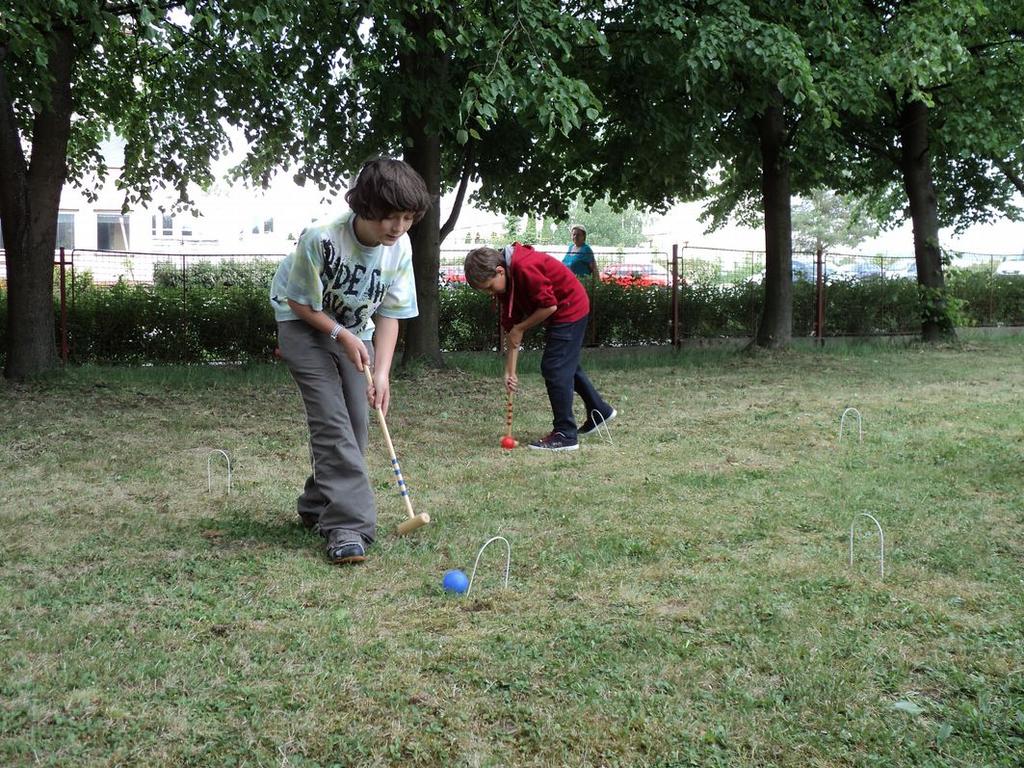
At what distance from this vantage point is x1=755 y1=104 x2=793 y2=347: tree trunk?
49.9 ft

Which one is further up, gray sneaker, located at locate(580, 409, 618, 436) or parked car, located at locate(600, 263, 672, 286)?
parked car, located at locate(600, 263, 672, 286)

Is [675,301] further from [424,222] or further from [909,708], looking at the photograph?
[909,708]

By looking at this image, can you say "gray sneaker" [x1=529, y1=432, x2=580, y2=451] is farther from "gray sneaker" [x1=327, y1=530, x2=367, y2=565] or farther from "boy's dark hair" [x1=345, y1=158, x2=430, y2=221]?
"boy's dark hair" [x1=345, y1=158, x2=430, y2=221]

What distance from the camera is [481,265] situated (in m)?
6.75

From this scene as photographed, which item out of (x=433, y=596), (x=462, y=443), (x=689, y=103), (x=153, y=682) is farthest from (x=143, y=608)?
(x=689, y=103)

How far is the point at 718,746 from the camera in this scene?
2.79 metres

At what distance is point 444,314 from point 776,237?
5.21 metres

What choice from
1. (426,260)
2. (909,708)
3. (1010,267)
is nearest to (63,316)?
(426,260)

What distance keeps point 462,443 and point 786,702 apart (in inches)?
194

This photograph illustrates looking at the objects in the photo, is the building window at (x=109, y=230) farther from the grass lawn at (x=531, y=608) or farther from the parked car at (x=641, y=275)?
the grass lawn at (x=531, y=608)

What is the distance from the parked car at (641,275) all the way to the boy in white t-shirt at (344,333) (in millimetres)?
11888

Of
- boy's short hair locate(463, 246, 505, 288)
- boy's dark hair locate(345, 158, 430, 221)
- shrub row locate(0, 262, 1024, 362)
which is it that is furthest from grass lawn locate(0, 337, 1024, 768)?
shrub row locate(0, 262, 1024, 362)

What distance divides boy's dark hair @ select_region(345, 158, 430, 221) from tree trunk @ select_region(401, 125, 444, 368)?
25.9ft

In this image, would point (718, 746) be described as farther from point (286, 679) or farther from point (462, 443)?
point (462, 443)
